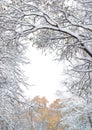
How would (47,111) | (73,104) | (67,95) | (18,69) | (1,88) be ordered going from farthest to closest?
(47,111), (67,95), (73,104), (18,69), (1,88)

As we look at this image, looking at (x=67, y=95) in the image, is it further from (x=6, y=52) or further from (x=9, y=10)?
(x=9, y=10)

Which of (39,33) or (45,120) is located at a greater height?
(39,33)

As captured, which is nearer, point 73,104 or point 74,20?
point 74,20

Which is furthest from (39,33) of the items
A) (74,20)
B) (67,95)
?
(67,95)

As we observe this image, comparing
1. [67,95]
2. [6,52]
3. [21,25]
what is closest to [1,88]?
[6,52]

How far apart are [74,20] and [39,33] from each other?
107 centimetres

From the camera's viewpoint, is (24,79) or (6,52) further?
(24,79)

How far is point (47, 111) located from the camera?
55656mm

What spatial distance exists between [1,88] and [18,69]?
142cm

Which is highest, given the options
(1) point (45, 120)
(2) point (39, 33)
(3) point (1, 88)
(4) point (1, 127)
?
(2) point (39, 33)

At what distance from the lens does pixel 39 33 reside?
8.10m

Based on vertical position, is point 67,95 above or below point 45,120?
above

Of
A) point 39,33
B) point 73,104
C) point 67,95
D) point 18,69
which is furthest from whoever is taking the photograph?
point 67,95

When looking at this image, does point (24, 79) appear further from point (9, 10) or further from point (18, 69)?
point (9, 10)
